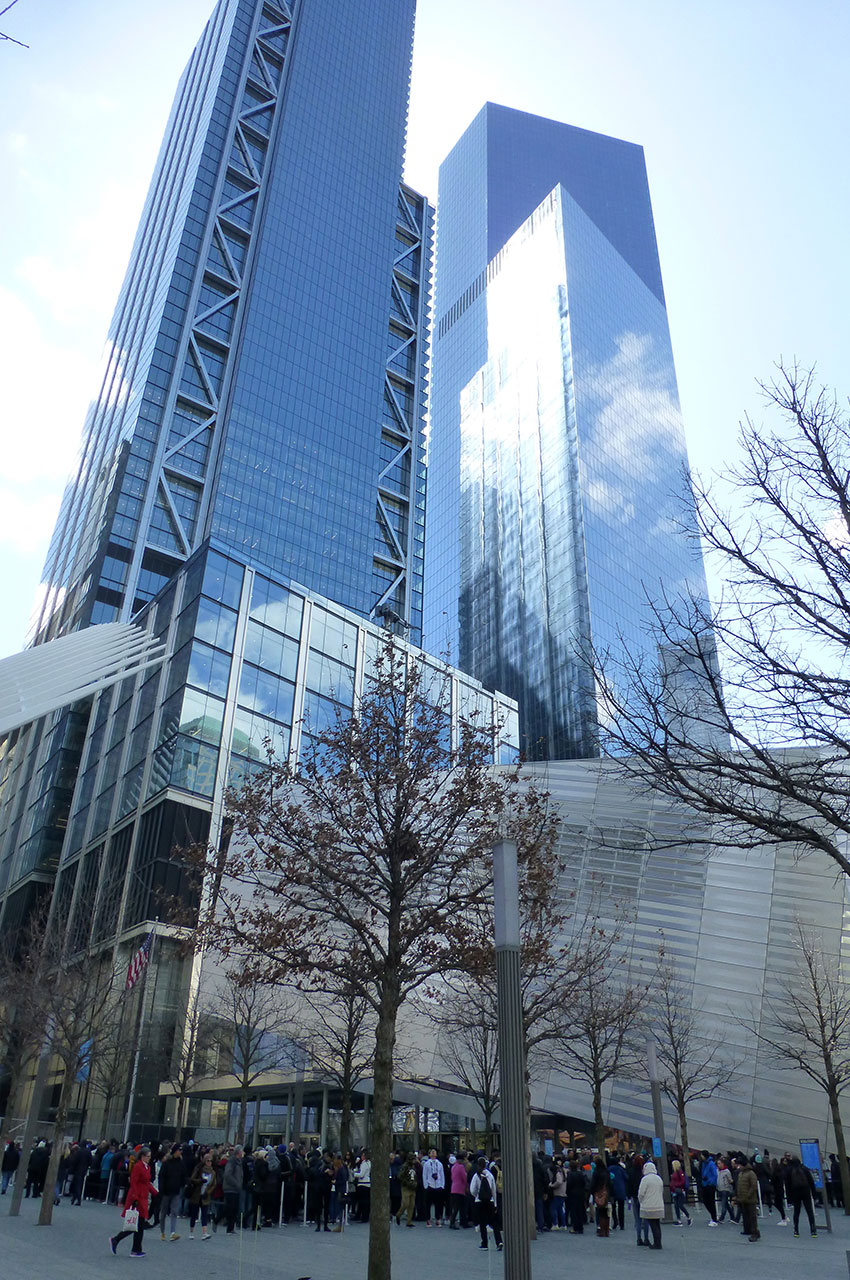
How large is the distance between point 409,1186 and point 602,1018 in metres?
7.44

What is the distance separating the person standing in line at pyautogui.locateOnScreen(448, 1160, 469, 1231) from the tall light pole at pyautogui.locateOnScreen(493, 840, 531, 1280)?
49.1 feet

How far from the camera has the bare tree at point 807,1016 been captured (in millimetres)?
26953

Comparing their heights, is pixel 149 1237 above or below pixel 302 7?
below

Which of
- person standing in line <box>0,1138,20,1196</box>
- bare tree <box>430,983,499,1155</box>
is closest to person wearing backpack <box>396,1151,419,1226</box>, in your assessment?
bare tree <box>430,983,499,1155</box>

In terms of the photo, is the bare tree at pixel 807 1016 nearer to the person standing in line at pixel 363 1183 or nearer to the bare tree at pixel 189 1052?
the person standing in line at pixel 363 1183

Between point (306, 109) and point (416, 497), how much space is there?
56.3 m

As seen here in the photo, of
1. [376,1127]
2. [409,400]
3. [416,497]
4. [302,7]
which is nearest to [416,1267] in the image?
[376,1127]

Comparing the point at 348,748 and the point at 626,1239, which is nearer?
the point at 348,748

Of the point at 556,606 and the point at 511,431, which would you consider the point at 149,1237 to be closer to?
the point at 556,606

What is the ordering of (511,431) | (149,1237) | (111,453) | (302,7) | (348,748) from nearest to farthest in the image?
1. (348,748)
2. (149,1237)
3. (111,453)
4. (302,7)
5. (511,431)

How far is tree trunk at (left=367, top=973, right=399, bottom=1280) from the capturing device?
37.4ft

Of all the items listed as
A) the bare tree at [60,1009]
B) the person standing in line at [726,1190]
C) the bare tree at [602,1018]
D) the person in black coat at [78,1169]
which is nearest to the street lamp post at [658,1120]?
the person standing in line at [726,1190]

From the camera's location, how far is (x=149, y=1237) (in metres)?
18.9

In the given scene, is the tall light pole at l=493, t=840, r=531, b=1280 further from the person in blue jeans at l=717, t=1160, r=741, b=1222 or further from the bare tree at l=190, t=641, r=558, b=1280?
the person in blue jeans at l=717, t=1160, r=741, b=1222
